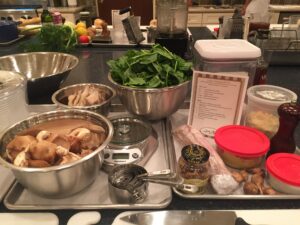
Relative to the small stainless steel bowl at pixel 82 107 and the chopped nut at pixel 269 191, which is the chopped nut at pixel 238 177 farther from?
the small stainless steel bowl at pixel 82 107

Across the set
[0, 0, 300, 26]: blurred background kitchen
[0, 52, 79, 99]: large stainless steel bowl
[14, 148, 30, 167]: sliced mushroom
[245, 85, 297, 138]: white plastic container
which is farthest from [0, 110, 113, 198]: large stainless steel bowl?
[0, 0, 300, 26]: blurred background kitchen

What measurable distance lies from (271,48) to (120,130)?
32.2 inches

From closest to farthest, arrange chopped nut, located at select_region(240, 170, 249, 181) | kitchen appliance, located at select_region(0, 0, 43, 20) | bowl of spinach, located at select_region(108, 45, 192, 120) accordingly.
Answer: chopped nut, located at select_region(240, 170, 249, 181), bowl of spinach, located at select_region(108, 45, 192, 120), kitchen appliance, located at select_region(0, 0, 43, 20)

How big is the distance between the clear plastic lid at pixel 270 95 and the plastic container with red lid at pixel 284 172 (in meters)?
0.14

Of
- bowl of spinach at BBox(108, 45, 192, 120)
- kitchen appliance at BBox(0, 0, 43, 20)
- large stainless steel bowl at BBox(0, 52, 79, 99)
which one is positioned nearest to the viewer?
bowl of spinach at BBox(108, 45, 192, 120)

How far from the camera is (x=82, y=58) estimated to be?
4.19ft

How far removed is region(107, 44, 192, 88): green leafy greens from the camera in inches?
26.3

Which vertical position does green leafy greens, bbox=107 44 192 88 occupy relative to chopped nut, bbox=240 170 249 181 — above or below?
above

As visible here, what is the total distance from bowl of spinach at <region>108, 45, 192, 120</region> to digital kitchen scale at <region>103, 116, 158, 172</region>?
0.11 ft

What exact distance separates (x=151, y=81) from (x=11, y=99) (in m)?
0.33

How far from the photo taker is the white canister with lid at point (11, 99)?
615 mm

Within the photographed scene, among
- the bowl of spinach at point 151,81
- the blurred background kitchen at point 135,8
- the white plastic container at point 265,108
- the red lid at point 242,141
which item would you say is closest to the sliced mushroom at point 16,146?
the bowl of spinach at point 151,81

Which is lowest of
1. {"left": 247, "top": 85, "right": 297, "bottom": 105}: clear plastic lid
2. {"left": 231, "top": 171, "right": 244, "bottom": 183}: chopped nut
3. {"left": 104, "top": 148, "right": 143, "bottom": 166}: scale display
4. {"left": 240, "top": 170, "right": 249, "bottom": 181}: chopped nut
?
{"left": 240, "top": 170, "right": 249, "bottom": 181}: chopped nut

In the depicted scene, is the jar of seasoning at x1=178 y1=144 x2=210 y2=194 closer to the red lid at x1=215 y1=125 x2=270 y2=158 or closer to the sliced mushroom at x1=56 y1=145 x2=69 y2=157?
the red lid at x1=215 y1=125 x2=270 y2=158
